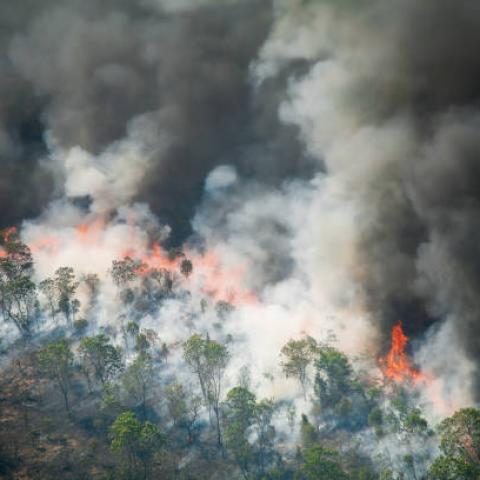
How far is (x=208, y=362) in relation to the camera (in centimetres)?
13262

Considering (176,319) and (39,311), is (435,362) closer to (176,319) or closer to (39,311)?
(176,319)

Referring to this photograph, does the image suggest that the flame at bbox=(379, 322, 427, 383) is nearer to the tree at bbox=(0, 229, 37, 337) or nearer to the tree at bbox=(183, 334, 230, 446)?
the tree at bbox=(183, 334, 230, 446)

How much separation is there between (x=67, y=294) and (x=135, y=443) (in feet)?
253

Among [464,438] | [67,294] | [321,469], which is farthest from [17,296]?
[464,438]

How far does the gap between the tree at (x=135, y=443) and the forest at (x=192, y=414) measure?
265mm

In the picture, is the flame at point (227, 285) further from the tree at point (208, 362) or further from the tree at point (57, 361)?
the tree at point (57, 361)

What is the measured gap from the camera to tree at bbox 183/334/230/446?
432 feet

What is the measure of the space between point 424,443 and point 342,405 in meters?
21.3

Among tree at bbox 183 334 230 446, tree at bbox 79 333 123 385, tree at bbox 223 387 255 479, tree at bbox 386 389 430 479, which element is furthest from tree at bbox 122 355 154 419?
tree at bbox 386 389 430 479

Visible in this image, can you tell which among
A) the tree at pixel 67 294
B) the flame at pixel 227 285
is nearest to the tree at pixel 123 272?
the tree at pixel 67 294

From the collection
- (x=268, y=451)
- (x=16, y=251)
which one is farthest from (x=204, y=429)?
(x=16, y=251)

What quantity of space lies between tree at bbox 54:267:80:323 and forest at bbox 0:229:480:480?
0.69m

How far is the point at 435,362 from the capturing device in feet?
463

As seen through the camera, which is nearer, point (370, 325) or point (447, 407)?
point (447, 407)
